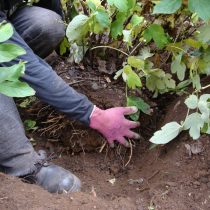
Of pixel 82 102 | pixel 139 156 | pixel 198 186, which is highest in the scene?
pixel 82 102

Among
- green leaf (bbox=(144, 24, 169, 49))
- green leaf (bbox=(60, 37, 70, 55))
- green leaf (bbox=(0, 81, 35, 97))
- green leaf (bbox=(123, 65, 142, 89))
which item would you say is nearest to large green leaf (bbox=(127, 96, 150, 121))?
green leaf (bbox=(123, 65, 142, 89))

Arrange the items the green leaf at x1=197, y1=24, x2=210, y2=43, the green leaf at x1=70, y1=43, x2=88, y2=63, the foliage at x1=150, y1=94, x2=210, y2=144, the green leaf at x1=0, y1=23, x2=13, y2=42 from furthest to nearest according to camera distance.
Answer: the green leaf at x1=70, y1=43, x2=88, y2=63, the green leaf at x1=197, y1=24, x2=210, y2=43, the foliage at x1=150, y1=94, x2=210, y2=144, the green leaf at x1=0, y1=23, x2=13, y2=42

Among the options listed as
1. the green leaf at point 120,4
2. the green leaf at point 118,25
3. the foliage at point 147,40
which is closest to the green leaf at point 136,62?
the foliage at point 147,40

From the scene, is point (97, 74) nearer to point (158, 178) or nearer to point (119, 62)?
point (119, 62)

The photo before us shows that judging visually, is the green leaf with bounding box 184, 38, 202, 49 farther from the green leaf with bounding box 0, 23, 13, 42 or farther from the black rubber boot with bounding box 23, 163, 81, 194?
the green leaf with bounding box 0, 23, 13, 42

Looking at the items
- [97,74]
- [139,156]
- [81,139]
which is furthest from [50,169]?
[97,74]

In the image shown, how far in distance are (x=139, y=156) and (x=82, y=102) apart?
363mm

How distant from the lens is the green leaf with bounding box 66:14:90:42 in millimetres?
1813

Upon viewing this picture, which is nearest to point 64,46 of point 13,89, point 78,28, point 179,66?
point 78,28

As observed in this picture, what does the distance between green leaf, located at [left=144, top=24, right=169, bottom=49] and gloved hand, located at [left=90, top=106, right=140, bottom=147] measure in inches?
10.9

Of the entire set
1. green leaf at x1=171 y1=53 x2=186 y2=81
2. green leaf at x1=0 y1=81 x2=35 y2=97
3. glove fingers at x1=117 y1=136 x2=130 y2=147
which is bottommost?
glove fingers at x1=117 y1=136 x2=130 y2=147

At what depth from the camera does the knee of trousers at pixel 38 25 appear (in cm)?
212

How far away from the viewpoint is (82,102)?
1779 mm

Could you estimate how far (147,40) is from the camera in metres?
1.84
